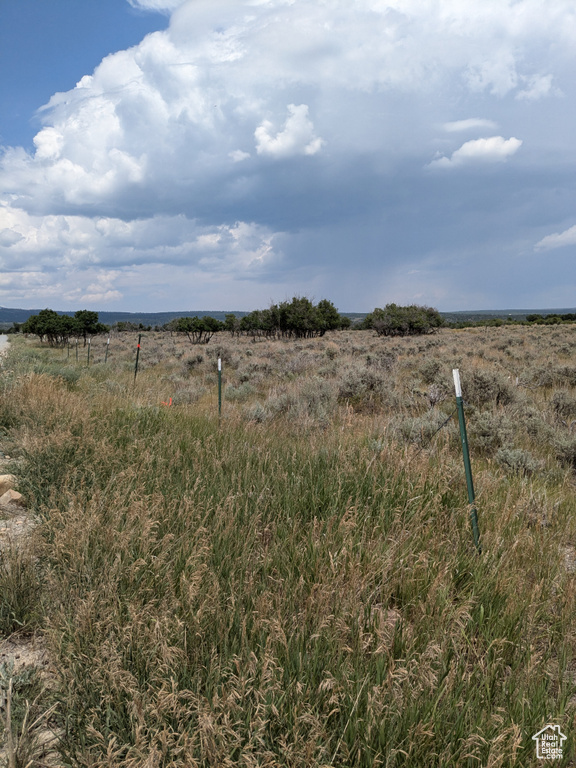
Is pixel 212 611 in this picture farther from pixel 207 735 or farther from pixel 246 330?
pixel 246 330

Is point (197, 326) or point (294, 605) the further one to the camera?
point (197, 326)

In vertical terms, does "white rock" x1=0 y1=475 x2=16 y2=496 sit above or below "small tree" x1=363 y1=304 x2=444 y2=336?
below

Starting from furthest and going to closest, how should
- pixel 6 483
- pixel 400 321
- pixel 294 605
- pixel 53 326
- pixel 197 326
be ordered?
pixel 197 326 < pixel 400 321 < pixel 53 326 < pixel 6 483 < pixel 294 605

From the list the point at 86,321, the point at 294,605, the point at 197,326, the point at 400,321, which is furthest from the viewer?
the point at 197,326

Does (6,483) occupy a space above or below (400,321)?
below

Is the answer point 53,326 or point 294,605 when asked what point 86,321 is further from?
point 294,605

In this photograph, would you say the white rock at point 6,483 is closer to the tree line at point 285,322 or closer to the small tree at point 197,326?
the tree line at point 285,322

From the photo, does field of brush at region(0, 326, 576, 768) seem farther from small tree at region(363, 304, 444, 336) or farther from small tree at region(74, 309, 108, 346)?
small tree at region(74, 309, 108, 346)

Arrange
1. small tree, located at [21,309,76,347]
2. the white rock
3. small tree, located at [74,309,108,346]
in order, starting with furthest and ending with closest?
small tree, located at [74,309,108,346] < small tree, located at [21,309,76,347] < the white rock

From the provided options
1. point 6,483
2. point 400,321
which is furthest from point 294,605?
point 400,321

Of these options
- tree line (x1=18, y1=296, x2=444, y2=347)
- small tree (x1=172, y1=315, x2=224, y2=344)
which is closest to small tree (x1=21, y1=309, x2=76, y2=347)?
tree line (x1=18, y1=296, x2=444, y2=347)

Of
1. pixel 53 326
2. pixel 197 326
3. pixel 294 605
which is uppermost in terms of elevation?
pixel 197 326

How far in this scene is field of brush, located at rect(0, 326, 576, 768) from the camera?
1988 millimetres

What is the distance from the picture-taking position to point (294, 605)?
2.79 m
